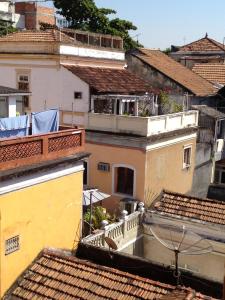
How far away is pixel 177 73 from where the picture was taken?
2955 cm

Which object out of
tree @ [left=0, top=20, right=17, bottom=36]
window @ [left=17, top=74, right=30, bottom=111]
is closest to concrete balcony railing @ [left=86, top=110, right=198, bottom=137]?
window @ [left=17, top=74, right=30, bottom=111]

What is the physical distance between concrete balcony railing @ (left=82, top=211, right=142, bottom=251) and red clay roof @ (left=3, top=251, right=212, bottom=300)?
7.59 feet

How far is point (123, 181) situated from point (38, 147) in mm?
8516

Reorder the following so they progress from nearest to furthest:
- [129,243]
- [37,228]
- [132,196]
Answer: [37,228], [129,243], [132,196]

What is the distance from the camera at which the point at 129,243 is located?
17641mm

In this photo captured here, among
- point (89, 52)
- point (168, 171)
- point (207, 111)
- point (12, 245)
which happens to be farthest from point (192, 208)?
point (89, 52)

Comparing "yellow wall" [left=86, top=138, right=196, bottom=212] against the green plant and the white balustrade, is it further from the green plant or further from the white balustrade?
the green plant

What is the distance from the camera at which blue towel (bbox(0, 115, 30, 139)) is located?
12749 mm

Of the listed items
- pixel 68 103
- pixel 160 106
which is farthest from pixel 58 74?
pixel 160 106

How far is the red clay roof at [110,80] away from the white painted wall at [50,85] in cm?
42

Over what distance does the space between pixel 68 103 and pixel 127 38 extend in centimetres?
2910

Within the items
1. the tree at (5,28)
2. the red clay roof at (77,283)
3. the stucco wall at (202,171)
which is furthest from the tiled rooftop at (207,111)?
the tree at (5,28)

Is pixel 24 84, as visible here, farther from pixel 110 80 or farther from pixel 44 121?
pixel 44 121

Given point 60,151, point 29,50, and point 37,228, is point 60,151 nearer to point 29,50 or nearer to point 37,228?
point 37,228
